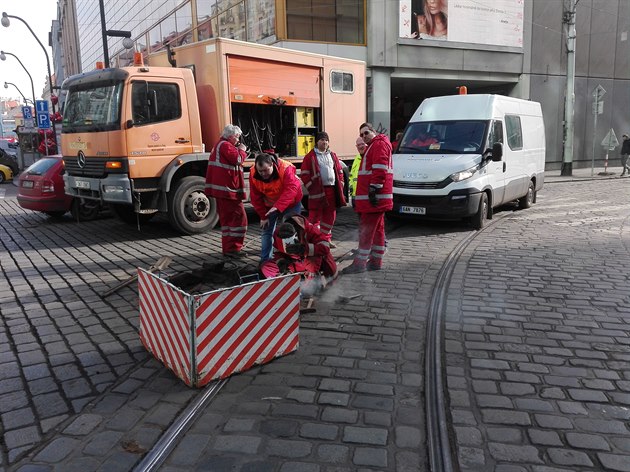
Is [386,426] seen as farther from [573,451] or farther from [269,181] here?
[269,181]

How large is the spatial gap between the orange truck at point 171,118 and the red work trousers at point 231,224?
182 cm

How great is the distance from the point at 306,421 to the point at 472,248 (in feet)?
18.1

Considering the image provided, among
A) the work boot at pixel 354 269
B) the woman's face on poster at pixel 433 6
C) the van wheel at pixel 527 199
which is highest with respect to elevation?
the woman's face on poster at pixel 433 6

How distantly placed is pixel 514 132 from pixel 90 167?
8.35 meters

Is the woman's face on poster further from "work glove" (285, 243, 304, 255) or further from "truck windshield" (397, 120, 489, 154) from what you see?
"work glove" (285, 243, 304, 255)

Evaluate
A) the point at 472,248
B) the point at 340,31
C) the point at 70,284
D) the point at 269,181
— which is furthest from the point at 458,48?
the point at 70,284

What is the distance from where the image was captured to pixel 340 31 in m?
19.7

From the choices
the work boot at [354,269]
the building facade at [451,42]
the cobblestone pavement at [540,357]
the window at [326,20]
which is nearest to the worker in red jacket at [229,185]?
the work boot at [354,269]

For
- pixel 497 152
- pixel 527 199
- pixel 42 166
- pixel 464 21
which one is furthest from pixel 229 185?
pixel 464 21

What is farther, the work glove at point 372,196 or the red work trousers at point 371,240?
the red work trousers at point 371,240

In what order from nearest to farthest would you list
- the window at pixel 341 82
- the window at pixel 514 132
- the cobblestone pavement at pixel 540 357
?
the cobblestone pavement at pixel 540 357 → the window at pixel 514 132 → the window at pixel 341 82

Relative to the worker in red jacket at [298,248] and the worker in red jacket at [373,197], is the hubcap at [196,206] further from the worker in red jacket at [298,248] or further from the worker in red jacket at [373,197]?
the worker in red jacket at [298,248]

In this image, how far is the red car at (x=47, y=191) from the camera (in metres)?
10.6

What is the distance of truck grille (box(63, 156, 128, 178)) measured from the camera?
341 inches
